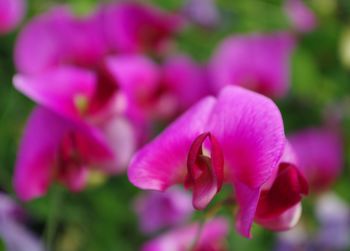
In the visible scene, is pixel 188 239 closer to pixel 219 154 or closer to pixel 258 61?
pixel 219 154

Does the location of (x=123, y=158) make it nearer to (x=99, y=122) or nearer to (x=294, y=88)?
(x=99, y=122)

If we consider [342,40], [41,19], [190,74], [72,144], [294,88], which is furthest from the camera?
[342,40]

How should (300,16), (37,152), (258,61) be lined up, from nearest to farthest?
(37,152)
(258,61)
(300,16)

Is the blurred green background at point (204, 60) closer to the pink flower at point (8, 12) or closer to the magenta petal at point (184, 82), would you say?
the pink flower at point (8, 12)

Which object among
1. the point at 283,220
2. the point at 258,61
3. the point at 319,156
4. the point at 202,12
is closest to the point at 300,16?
the point at 202,12

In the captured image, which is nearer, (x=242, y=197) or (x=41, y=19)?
(x=242, y=197)

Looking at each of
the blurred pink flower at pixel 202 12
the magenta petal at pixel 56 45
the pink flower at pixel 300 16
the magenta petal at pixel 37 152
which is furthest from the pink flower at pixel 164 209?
the pink flower at pixel 300 16

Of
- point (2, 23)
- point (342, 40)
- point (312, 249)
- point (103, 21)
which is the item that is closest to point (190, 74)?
point (103, 21)

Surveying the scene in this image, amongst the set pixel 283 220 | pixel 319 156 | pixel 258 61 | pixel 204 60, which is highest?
pixel 283 220

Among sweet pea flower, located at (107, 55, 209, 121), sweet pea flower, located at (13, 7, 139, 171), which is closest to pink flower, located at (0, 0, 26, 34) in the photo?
sweet pea flower, located at (13, 7, 139, 171)
